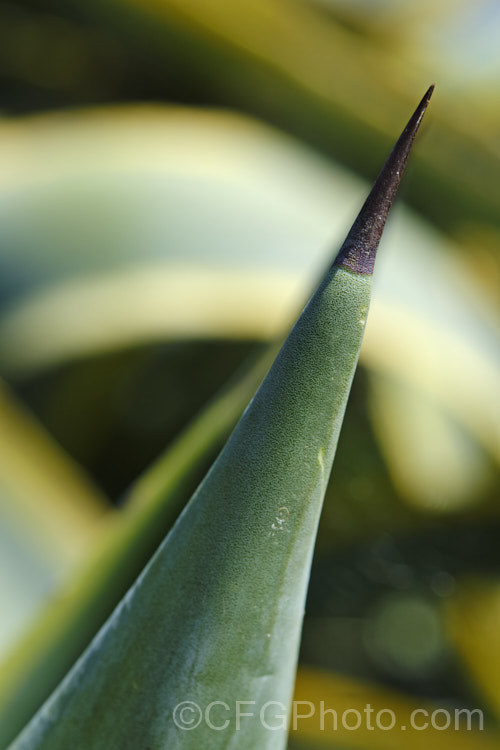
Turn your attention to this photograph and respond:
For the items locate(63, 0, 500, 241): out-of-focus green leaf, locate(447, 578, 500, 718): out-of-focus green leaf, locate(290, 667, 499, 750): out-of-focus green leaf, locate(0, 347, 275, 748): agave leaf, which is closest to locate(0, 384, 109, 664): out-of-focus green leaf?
locate(0, 347, 275, 748): agave leaf

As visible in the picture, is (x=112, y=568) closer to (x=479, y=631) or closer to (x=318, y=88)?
(x=479, y=631)

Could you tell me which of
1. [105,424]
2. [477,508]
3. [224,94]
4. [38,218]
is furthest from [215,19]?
[477,508]

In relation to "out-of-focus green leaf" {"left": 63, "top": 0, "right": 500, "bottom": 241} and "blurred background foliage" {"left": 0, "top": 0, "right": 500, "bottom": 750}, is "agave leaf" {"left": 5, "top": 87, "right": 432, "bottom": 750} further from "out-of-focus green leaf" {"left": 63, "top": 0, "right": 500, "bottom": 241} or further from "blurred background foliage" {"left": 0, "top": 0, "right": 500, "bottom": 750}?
"out-of-focus green leaf" {"left": 63, "top": 0, "right": 500, "bottom": 241}

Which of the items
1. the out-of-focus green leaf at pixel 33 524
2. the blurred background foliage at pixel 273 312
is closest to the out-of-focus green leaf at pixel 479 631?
the blurred background foliage at pixel 273 312

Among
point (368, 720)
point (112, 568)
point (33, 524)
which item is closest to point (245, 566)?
point (112, 568)

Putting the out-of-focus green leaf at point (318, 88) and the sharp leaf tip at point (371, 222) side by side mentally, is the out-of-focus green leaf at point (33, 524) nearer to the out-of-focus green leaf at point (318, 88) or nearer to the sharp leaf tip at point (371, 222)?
the sharp leaf tip at point (371, 222)

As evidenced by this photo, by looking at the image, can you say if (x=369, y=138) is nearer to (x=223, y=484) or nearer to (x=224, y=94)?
(x=224, y=94)

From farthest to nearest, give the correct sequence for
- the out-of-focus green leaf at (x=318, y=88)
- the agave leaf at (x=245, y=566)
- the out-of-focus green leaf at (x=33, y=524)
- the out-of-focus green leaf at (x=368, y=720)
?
the out-of-focus green leaf at (x=318, y=88) < the out-of-focus green leaf at (x=368, y=720) < the out-of-focus green leaf at (x=33, y=524) < the agave leaf at (x=245, y=566)

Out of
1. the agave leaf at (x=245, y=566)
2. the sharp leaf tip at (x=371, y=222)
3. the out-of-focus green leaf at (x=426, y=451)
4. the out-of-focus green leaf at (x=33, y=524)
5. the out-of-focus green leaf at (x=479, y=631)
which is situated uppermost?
the sharp leaf tip at (x=371, y=222)
